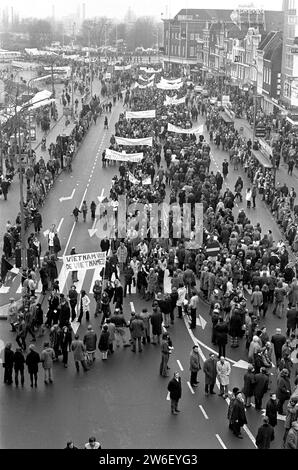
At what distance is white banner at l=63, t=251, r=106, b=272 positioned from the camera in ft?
74.0

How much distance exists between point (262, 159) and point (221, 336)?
85.5ft

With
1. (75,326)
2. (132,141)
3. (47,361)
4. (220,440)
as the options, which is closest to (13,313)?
(75,326)

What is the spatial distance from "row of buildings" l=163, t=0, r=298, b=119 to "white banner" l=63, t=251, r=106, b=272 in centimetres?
3073

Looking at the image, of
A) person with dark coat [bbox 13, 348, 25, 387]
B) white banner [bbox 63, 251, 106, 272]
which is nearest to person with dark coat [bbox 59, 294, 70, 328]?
white banner [bbox 63, 251, 106, 272]

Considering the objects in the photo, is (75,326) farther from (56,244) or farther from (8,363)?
(56,244)

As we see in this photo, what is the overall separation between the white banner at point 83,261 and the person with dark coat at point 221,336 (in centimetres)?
495

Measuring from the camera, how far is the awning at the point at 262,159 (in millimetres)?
41828

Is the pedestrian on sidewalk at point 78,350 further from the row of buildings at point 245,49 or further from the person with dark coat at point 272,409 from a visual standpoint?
the row of buildings at point 245,49

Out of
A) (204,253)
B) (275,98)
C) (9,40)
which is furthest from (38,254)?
(9,40)

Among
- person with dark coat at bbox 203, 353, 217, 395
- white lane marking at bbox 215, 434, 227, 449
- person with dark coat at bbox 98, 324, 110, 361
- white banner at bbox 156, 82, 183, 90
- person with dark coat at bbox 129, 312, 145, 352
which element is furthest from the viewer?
white banner at bbox 156, 82, 183, 90

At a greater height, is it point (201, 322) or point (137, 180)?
point (137, 180)

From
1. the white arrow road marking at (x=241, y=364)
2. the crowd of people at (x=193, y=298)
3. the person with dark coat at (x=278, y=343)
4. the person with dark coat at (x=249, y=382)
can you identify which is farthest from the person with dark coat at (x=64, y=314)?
the person with dark coat at (x=249, y=382)

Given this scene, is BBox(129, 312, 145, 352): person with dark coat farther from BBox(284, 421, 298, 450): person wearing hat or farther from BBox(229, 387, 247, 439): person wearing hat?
BBox(284, 421, 298, 450): person wearing hat

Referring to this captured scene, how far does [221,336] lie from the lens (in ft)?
62.6
